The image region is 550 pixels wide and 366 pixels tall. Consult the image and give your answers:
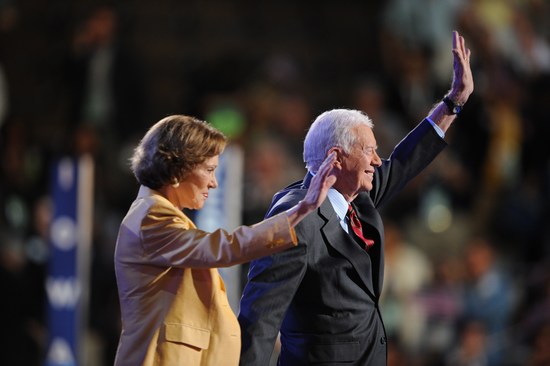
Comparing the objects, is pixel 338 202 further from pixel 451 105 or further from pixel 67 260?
pixel 67 260

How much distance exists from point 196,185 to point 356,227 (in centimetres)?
68

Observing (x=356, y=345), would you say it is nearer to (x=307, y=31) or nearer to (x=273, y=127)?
(x=273, y=127)

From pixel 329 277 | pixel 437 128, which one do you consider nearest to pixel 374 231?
pixel 329 277

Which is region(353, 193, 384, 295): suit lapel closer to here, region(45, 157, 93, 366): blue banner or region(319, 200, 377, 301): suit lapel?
region(319, 200, 377, 301): suit lapel

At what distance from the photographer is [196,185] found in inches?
134

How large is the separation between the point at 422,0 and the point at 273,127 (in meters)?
1.83

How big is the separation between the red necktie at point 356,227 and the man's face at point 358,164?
97mm

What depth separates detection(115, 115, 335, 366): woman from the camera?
3236 mm

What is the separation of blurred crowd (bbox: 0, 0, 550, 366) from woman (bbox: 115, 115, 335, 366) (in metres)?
3.90

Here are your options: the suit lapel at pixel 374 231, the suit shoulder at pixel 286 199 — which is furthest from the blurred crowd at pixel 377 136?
the suit shoulder at pixel 286 199

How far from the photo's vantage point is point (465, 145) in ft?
28.8

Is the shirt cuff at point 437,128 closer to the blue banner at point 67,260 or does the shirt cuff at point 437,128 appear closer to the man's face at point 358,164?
the man's face at point 358,164

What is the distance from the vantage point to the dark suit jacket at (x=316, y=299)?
11.5ft

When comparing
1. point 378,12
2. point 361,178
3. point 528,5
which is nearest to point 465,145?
point 528,5
